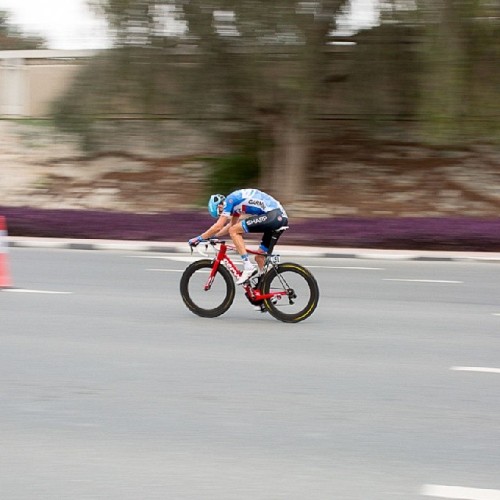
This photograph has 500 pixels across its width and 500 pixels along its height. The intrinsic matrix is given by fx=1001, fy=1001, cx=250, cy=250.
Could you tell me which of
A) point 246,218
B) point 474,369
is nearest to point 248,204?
point 246,218

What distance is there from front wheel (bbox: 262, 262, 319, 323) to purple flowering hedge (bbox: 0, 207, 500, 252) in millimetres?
8752

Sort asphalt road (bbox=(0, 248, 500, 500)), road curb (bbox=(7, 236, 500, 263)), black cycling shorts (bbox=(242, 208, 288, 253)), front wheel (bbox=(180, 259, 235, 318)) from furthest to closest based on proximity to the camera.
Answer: road curb (bbox=(7, 236, 500, 263)) < front wheel (bbox=(180, 259, 235, 318)) < black cycling shorts (bbox=(242, 208, 288, 253)) < asphalt road (bbox=(0, 248, 500, 500))

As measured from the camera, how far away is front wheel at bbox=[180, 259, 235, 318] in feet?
32.9

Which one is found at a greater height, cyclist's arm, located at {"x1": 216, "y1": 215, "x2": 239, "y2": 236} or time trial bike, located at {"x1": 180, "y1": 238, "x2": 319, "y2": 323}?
cyclist's arm, located at {"x1": 216, "y1": 215, "x2": 239, "y2": 236}

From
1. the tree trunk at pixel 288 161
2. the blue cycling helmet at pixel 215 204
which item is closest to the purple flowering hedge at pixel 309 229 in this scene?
the tree trunk at pixel 288 161

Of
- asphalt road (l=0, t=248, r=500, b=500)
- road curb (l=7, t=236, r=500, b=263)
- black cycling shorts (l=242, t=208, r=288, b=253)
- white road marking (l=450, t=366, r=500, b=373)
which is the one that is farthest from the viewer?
road curb (l=7, t=236, r=500, b=263)

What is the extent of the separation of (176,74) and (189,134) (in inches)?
165

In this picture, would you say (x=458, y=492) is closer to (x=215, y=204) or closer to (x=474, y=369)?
(x=474, y=369)

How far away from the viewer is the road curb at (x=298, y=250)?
17016 millimetres

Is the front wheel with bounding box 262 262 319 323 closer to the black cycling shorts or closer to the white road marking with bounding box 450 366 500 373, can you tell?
the black cycling shorts

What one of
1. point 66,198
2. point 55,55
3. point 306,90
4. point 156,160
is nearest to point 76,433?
point 306,90

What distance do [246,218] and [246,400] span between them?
11.8 feet

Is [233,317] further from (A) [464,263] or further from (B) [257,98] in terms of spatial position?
(B) [257,98]

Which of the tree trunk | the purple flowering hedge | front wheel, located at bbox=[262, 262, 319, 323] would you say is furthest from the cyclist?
the tree trunk
